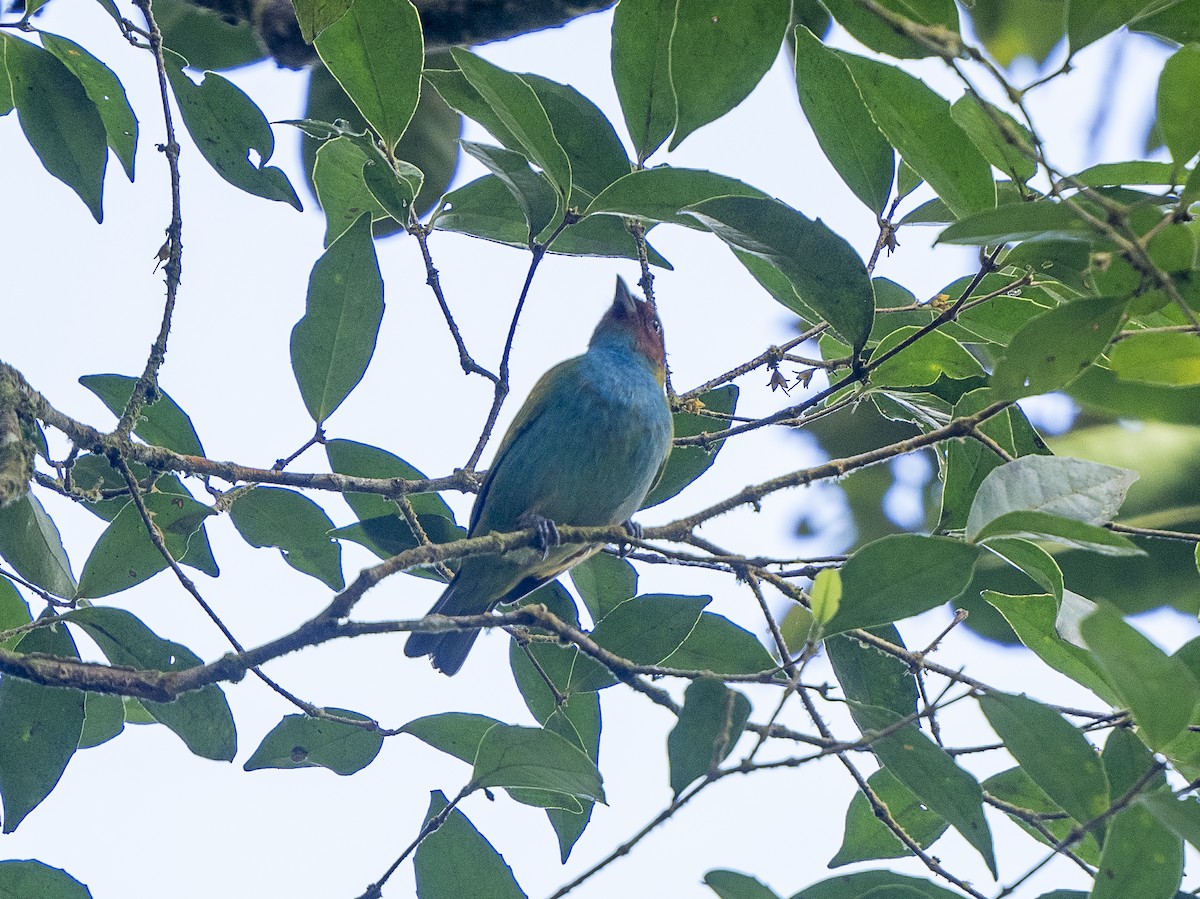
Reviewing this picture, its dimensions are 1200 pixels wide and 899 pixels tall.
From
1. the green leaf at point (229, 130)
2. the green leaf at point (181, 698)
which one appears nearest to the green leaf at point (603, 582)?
the green leaf at point (181, 698)

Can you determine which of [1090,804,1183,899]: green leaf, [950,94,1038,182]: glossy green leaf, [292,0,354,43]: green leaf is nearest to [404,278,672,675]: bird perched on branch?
[950,94,1038,182]: glossy green leaf

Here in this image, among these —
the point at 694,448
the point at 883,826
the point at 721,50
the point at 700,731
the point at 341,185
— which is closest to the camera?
the point at 700,731

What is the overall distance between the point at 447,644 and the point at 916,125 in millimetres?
2379

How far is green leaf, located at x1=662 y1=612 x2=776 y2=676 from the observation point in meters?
2.77

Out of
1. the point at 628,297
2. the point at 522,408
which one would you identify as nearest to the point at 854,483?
the point at 628,297

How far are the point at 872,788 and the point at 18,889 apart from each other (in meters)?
1.87

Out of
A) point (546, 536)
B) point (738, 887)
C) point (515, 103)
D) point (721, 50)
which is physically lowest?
point (738, 887)

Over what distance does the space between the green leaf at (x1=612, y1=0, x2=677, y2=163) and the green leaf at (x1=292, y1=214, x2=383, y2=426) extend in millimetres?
692

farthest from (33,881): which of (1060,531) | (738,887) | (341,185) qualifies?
(1060,531)

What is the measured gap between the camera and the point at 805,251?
2346 mm

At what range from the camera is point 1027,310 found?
275 centimetres

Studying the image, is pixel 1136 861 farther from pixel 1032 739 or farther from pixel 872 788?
pixel 872 788

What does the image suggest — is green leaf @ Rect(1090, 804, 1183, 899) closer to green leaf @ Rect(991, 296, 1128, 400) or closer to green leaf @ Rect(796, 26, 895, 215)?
green leaf @ Rect(991, 296, 1128, 400)

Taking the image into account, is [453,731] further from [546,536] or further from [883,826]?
[883,826]
